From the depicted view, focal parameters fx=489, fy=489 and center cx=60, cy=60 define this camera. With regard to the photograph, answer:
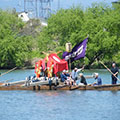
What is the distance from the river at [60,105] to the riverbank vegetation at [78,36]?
37843 mm

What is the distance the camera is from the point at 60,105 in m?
30.0

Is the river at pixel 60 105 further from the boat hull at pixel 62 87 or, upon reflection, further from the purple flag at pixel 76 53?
the purple flag at pixel 76 53

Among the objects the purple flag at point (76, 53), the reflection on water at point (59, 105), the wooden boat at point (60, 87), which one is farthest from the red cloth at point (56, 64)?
the reflection on water at point (59, 105)

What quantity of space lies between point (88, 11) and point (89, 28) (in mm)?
3763

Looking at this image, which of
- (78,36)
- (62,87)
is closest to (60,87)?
(62,87)

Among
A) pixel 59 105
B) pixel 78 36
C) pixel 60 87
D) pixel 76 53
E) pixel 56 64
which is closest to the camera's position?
pixel 59 105

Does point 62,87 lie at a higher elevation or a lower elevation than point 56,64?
lower

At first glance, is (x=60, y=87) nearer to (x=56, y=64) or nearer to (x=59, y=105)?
(x=56, y=64)

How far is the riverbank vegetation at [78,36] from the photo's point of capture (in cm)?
7425

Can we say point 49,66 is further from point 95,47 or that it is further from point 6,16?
point 6,16

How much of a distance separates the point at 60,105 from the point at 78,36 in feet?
151

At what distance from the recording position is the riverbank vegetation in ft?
244

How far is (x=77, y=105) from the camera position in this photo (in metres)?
30.1

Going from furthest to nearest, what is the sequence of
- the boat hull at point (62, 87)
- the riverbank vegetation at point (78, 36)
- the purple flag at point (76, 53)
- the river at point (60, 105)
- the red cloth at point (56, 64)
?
the riverbank vegetation at point (78, 36) < the purple flag at point (76, 53) < the red cloth at point (56, 64) < the boat hull at point (62, 87) < the river at point (60, 105)
